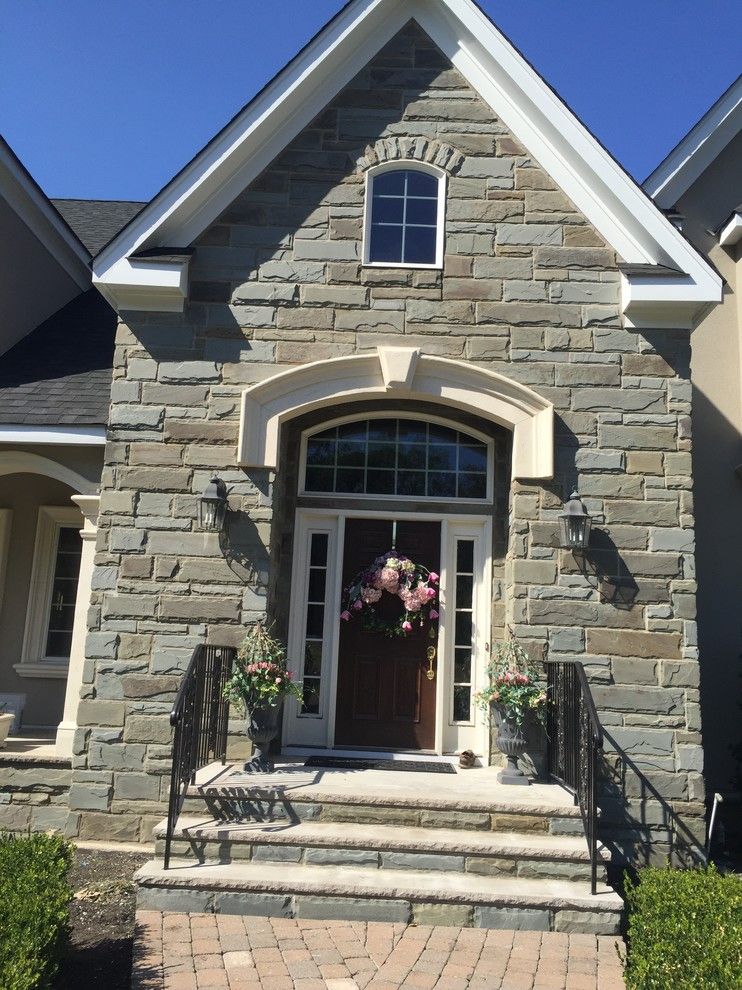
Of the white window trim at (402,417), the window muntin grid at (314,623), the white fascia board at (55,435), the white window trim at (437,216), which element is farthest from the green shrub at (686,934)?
the white fascia board at (55,435)

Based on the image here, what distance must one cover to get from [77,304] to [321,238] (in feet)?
14.7

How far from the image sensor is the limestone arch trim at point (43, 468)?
7426mm

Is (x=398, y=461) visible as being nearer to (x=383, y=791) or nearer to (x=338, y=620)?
(x=338, y=620)

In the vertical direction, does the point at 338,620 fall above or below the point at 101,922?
above

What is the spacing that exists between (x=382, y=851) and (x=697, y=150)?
8120 mm

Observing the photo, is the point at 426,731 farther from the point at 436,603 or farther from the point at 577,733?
the point at 577,733

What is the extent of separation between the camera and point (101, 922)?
4.92 metres

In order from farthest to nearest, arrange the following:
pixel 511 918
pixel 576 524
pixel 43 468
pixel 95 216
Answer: pixel 95 216 < pixel 43 468 < pixel 576 524 < pixel 511 918

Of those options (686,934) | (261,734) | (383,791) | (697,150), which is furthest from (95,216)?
(686,934)

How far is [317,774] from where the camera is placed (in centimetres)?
604

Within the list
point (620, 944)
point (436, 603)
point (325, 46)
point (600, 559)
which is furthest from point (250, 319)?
point (620, 944)

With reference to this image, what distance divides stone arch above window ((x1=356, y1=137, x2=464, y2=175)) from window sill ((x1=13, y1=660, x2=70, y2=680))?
233 inches

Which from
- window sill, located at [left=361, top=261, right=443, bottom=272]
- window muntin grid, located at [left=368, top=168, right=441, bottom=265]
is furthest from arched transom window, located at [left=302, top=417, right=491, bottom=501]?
window muntin grid, located at [left=368, top=168, right=441, bottom=265]

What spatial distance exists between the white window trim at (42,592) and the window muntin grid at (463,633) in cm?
431
